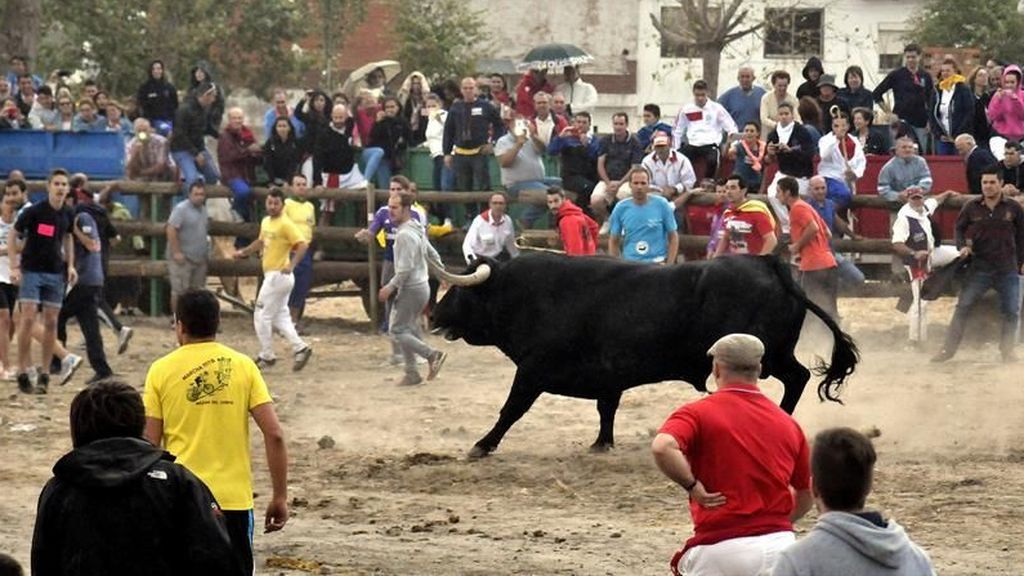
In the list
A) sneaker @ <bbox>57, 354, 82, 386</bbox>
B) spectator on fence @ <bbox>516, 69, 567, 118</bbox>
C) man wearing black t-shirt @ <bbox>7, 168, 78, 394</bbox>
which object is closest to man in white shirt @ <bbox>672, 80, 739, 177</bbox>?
spectator on fence @ <bbox>516, 69, 567, 118</bbox>

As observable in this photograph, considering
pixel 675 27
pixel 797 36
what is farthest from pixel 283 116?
pixel 797 36

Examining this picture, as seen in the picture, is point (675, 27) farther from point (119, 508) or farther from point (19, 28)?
point (119, 508)

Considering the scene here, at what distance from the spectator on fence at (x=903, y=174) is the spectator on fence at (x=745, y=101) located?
1.65 meters

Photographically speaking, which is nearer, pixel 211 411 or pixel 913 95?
pixel 211 411

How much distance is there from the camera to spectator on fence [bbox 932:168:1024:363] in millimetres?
19078

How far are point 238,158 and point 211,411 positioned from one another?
15.9 meters

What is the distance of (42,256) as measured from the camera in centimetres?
1720

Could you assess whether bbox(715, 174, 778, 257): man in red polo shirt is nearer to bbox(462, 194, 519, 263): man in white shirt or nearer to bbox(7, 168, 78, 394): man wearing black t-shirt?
bbox(462, 194, 519, 263): man in white shirt

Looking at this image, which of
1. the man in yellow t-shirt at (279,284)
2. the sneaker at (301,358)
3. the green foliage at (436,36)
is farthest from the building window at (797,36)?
the sneaker at (301,358)

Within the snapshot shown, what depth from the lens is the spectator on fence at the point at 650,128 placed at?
21.5 meters

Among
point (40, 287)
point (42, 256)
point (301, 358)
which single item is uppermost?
point (42, 256)

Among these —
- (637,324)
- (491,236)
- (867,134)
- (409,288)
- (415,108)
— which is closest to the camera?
(637,324)

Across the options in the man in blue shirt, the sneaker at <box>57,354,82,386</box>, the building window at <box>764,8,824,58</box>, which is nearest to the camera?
the man in blue shirt

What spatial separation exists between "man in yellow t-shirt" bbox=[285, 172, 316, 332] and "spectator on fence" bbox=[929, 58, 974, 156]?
646 cm
